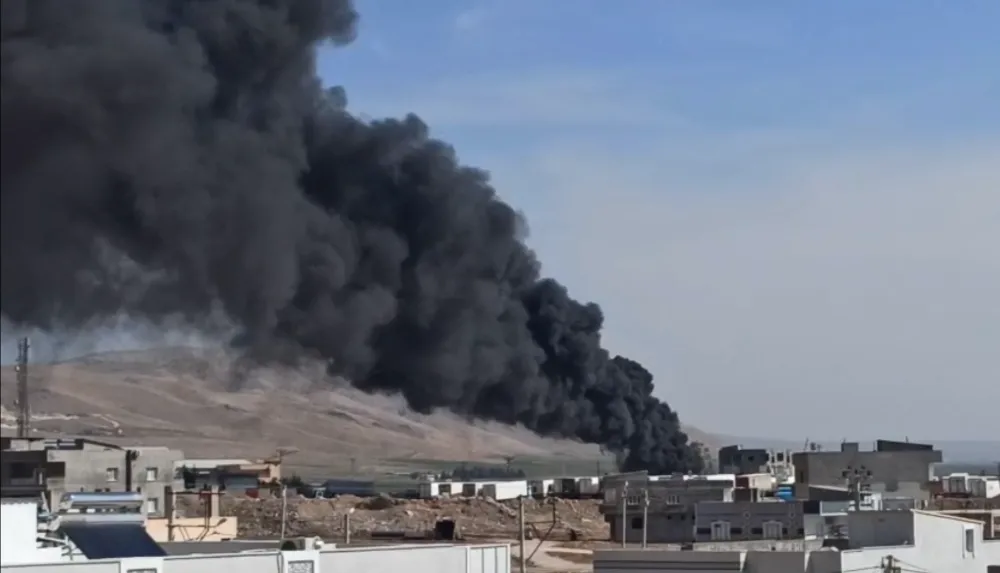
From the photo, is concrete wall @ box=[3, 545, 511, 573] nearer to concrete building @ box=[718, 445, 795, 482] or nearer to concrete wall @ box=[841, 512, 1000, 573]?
concrete wall @ box=[841, 512, 1000, 573]

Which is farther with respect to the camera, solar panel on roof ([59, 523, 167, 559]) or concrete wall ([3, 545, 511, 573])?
solar panel on roof ([59, 523, 167, 559])

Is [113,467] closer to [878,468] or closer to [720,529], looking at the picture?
[720,529]

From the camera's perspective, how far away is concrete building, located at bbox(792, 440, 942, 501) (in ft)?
202

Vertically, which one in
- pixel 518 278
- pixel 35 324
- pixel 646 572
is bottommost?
pixel 646 572

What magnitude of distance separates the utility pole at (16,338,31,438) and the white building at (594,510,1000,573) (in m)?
10.5

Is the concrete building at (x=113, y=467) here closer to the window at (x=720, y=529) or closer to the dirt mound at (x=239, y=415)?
the dirt mound at (x=239, y=415)

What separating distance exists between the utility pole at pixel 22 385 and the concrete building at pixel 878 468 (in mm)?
48933

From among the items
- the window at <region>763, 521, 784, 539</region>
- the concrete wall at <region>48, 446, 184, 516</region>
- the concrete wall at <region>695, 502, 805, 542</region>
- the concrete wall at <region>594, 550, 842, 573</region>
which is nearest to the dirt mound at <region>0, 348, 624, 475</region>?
the concrete wall at <region>48, 446, 184, 516</region>

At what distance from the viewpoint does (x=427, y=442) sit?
99938 mm

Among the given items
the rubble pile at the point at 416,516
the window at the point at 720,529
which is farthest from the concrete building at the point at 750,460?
the window at the point at 720,529

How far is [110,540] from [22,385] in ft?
17.3

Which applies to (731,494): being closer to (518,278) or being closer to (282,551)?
(518,278)

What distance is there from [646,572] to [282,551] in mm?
6295

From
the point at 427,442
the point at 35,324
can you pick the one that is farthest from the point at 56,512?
the point at 427,442
